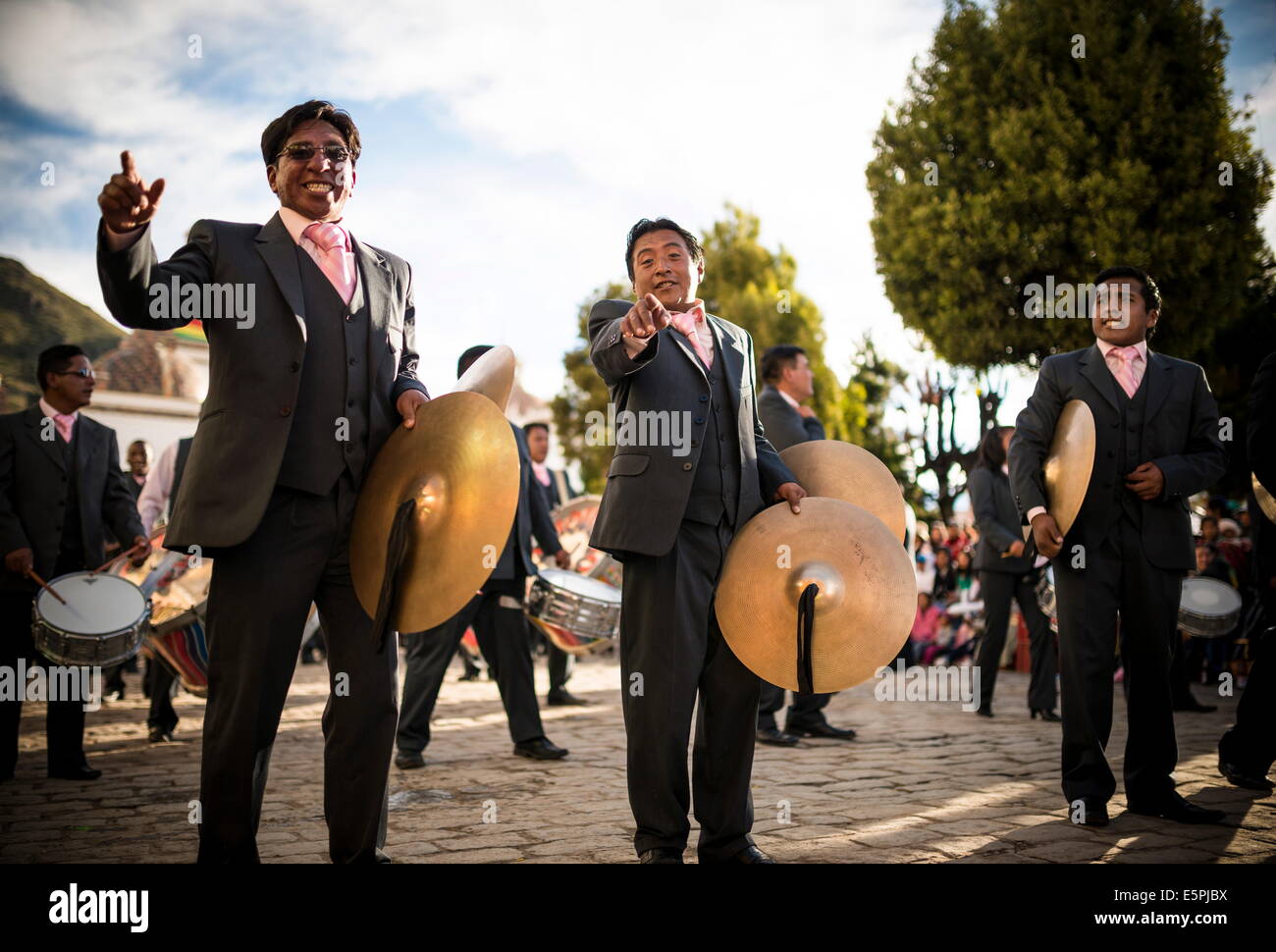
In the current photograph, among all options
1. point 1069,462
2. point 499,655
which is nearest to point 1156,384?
point 1069,462

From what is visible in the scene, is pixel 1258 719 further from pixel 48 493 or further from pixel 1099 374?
pixel 48 493

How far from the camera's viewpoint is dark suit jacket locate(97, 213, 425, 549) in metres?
2.95

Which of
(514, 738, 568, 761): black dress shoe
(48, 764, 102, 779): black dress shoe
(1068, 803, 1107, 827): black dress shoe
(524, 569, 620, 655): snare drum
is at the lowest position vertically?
(514, 738, 568, 761): black dress shoe

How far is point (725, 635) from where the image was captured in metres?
3.59

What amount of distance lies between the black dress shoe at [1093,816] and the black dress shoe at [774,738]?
8.81ft

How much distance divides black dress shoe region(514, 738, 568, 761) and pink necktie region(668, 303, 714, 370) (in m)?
3.32

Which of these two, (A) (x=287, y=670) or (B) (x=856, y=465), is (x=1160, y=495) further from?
(A) (x=287, y=670)

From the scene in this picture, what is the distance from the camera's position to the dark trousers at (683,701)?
3482 mm

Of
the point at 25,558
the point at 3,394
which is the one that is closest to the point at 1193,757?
the point at 25,558

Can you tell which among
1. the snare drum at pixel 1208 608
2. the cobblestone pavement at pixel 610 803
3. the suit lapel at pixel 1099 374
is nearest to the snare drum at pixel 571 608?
the cobblestone pavement at pixel 610 803

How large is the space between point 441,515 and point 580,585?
399 centimetres

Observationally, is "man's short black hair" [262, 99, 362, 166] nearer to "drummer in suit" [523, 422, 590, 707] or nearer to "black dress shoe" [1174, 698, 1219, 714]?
"drummer in suit" [523, 422, 590, 707]

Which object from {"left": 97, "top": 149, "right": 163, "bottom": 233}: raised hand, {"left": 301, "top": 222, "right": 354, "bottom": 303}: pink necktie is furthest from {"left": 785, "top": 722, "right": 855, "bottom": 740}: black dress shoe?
{"left": 97, "top": 149, "right": 163, "bottom": 233}: raised hand

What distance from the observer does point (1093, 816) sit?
420cm
